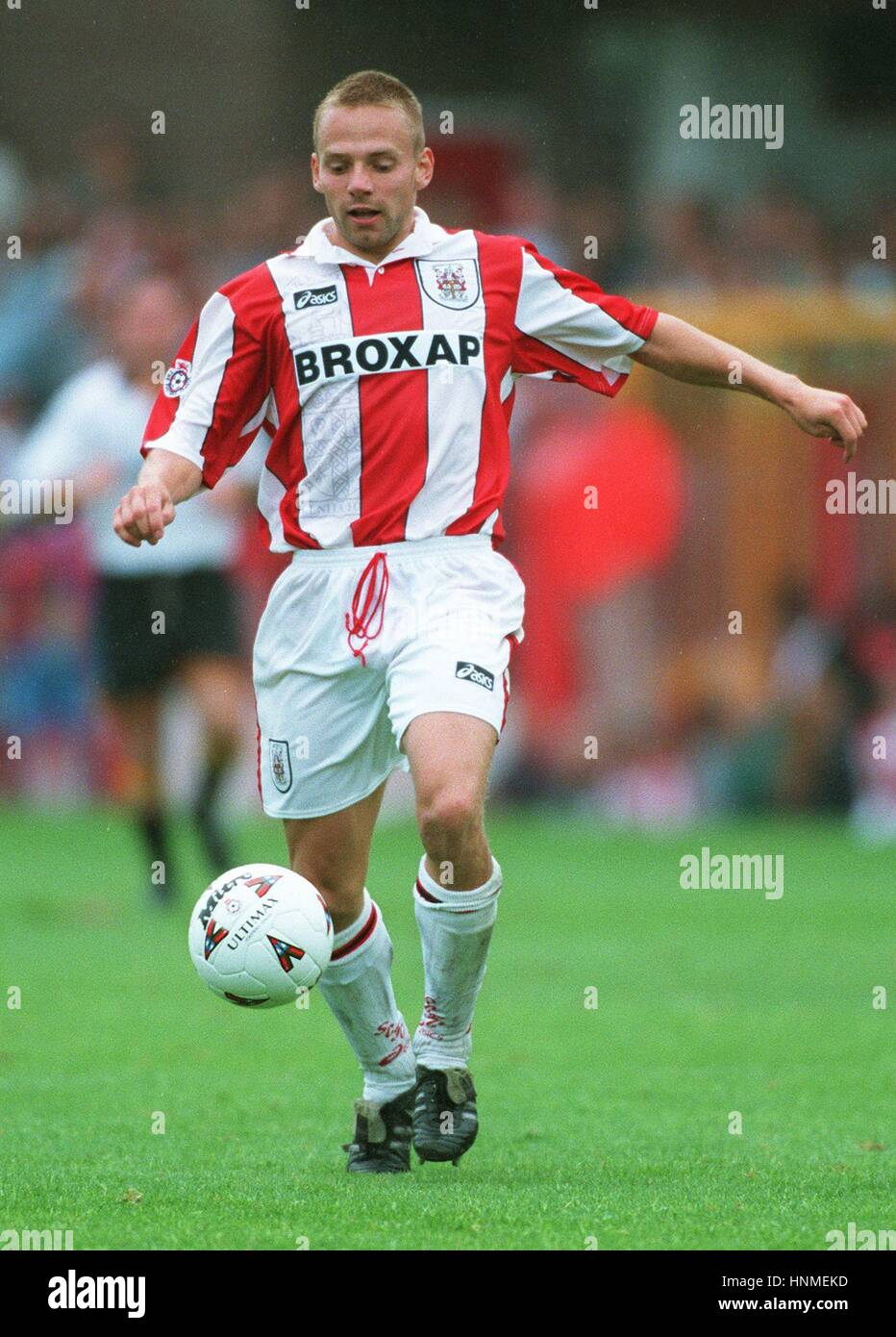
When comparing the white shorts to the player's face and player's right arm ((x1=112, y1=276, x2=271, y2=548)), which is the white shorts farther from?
the player's face

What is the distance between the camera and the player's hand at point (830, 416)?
517 centimetres

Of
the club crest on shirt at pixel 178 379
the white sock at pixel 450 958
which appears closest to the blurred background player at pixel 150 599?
the club crest on shirt at pixel 178 379

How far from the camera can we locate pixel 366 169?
17.1ft

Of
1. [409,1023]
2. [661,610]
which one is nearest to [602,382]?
[409,1023]

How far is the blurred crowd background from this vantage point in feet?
50.3

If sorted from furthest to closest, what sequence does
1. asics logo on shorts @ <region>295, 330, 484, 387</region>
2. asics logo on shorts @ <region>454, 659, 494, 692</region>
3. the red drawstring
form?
asics logo on shorts @ <region>295, 330, 484, 387</region> → the red drawstring → asics logo on shorts @ <region>454, 659, 494, 692</region>

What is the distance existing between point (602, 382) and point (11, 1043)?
301 centimetres

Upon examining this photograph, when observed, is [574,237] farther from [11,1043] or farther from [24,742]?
[11,1043]

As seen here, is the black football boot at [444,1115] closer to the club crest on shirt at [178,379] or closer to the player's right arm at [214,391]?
the player's right arm at [214,391]

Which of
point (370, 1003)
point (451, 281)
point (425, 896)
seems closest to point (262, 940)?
point (425, 896)

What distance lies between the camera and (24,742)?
15938 millimetres

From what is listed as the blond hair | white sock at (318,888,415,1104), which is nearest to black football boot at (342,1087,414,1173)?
white sock at (318,888,415,1104)

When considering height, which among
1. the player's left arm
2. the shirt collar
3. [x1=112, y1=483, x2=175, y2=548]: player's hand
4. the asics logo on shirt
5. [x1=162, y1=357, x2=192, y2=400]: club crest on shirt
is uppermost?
the shirt collar

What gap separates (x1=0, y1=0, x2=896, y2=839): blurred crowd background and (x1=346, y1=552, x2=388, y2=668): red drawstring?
28.3ft
